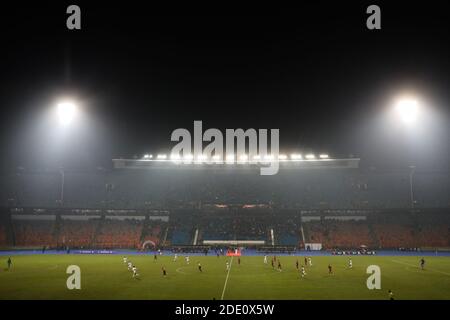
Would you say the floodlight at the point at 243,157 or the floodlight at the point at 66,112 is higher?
the floodlight at the point at 66,112

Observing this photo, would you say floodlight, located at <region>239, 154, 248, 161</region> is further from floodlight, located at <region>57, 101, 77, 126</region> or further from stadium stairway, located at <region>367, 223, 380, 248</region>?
floodlight, located at <region>57, 101, 77, 126</region>

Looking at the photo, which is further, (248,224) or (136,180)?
(136,180)

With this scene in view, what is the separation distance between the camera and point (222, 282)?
1335 inches

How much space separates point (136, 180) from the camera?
90.6 metres

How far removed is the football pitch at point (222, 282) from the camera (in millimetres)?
28156

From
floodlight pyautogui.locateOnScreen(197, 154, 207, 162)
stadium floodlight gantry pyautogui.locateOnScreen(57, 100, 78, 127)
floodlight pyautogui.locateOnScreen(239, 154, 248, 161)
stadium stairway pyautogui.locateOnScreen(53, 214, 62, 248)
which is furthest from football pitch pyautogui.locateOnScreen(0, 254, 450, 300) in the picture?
A: floodlight pyautogui.locateOnScreen(239, 154, 248, 161)

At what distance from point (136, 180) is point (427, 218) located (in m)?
62.6

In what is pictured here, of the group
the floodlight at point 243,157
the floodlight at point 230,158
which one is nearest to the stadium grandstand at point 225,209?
the floodlight at point 230,158

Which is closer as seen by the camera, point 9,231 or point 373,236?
point 373,236

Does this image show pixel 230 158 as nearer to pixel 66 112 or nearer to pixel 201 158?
pixel 201 158

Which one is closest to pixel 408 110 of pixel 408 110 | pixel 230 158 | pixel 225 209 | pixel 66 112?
pixel 408 110

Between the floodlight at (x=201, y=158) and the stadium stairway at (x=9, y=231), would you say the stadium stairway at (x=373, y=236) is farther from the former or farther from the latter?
the stadium stairway at (x=9, y=231)
